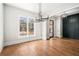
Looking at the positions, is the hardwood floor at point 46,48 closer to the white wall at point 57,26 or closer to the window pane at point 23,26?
the white wall at point 57,26

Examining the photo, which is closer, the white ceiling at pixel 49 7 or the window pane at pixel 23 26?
the white ceiling at pixel 49 7

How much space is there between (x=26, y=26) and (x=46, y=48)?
Answer: 86 centimetres

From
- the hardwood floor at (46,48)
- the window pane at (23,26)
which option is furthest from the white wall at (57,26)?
the window pane at (23,26)

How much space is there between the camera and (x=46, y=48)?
2.34m

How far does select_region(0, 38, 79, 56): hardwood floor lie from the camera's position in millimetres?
2188

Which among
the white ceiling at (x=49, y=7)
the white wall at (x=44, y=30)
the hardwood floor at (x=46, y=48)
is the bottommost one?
the hardwood floor at (x=46, y=48)

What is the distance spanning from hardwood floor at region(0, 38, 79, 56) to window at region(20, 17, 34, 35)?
0.33 m

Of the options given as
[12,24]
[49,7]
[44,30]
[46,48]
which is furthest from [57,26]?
[12,24]

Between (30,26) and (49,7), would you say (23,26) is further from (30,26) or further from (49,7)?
(49,7)

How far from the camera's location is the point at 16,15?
222cm

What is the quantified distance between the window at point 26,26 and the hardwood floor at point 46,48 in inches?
13.0

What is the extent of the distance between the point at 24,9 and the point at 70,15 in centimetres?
135

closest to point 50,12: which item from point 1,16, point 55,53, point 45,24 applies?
point 45,24

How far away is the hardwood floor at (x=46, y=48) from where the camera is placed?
2188mm
